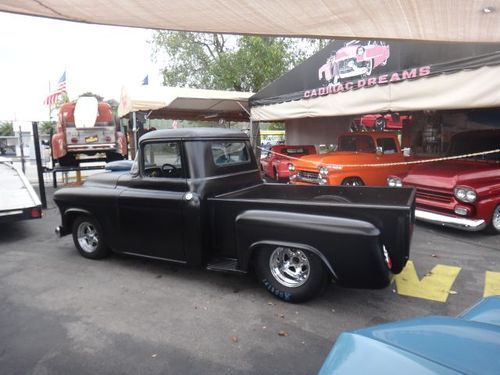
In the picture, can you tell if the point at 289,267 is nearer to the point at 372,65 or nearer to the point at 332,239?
the point at 332,239

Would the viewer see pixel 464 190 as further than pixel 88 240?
Yes

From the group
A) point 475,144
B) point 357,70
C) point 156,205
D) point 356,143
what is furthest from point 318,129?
point 156,205

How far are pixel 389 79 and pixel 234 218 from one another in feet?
15.3

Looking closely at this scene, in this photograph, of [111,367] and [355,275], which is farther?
[355,275]

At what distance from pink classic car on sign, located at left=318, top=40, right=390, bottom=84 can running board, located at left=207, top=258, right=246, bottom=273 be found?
519cm

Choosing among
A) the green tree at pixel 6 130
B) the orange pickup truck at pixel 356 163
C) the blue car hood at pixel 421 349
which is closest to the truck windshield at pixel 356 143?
the orange pickup truck at pixel 356 163

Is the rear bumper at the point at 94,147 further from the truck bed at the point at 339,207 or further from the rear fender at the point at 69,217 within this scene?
the truck bed at the point at 339,207

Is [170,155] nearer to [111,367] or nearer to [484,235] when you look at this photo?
[111,367]

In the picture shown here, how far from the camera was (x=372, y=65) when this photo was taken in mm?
7367

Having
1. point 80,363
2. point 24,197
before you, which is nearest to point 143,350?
point 80,363

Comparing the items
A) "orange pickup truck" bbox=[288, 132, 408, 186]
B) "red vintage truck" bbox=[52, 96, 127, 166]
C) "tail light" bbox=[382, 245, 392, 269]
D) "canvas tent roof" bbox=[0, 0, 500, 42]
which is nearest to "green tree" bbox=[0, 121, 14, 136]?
"red vintage truck" bbox=[52, 96, 127, 166]

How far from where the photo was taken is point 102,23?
3.23 m

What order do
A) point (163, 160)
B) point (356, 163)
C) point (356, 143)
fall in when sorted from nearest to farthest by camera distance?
point (163, 160), point (356, 163), point (356, 143)

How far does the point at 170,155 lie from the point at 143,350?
2.20 m
